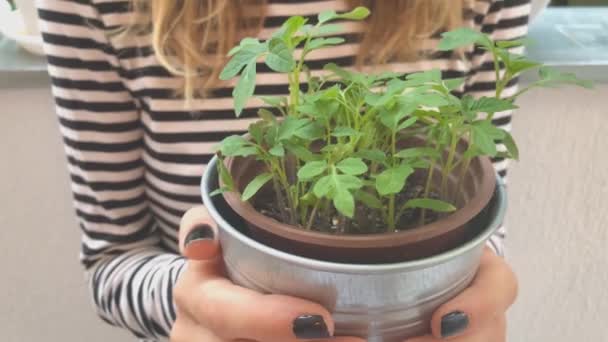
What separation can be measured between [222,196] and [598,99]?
64cm

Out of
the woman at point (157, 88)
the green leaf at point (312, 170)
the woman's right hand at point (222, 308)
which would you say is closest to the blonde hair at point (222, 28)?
the woman at point (157, 88)

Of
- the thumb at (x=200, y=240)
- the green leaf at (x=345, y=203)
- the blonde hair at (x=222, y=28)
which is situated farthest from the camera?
the blonde hair at (x=222, y=28)

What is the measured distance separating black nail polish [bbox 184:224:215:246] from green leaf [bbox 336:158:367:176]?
134 millimetres

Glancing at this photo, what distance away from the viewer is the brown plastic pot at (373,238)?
0.97ft

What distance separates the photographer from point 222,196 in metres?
0.35

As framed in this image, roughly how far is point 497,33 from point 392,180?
1.26 feet

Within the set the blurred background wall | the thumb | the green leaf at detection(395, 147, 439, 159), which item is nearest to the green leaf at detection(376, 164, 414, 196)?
the green leaf at detection(395, 147, 439, 159)

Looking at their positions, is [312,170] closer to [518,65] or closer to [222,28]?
[518,65]

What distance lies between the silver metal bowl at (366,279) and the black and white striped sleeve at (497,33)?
10.6 inches

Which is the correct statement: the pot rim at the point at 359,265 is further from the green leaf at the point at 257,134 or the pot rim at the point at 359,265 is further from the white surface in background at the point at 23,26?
the white surface in background at the point at 23,26

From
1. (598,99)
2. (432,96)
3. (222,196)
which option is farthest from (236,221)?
(598,99)

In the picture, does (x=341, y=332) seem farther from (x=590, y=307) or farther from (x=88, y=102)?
(x=590, y=307)

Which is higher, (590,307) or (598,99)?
(598,99)

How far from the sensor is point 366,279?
295mm
